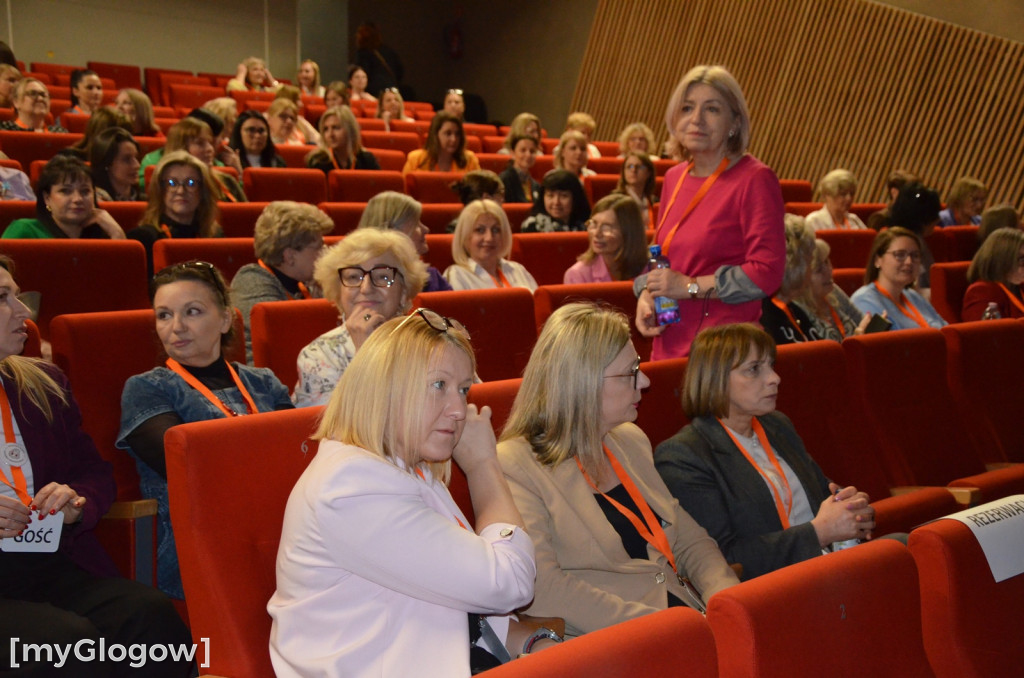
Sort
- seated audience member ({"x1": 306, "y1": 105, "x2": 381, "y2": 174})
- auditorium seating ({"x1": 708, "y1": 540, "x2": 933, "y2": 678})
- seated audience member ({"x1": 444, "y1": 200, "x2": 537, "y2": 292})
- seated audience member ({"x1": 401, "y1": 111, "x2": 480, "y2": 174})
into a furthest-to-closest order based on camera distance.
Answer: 1. seated audience member ({"x1": 401, "y1": 111, "x2": 480, "y2": 174})
2. seated audience member ({"x1": 306, "y1": 105, "x2": 381, "y2": 174})
3. seated audience member ({"x1": 444, "y1": 200, "x2": 537, "y2": 292})
4. auditorium seating ({"x1": 708, "y1": 540, "x2": 933, "y2": 678})

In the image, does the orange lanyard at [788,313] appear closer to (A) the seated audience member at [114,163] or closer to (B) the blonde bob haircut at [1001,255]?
(B) the blonde bob haircut at [1001,255]

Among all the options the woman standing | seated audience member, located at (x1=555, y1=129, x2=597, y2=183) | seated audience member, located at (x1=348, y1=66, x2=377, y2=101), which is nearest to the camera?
the woman standing

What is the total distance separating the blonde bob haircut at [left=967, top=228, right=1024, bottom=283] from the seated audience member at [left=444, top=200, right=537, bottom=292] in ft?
7.75

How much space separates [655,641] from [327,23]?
10898 mm

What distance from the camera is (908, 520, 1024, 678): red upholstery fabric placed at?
134 centimetres

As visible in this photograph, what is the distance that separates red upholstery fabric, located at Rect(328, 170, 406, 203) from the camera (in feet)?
16.9

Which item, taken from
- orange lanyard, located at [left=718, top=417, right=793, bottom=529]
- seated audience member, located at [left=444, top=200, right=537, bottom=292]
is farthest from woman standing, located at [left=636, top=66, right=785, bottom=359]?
seated audience member, located at [left=444, top=200, right=537, bottom=292]

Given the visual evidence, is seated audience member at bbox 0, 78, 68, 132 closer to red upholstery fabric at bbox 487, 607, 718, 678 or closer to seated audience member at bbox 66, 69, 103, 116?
seated audience member at bbox 66, 69, 103, 116

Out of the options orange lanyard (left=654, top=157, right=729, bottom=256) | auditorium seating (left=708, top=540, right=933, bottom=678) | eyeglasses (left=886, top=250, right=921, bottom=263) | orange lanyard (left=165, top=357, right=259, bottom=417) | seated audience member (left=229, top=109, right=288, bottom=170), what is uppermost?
orange lanyard (left=654, top=157, right=729, bottom=256)

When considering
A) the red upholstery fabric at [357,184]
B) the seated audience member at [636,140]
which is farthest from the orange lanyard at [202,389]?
the seated audience member at [636,140]

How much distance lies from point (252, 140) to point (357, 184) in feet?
2.22

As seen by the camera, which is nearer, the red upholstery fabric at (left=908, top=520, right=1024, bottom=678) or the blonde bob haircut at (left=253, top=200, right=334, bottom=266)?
the red upholstery fabric at (left=908, top=520, right=1024, bottom=678)

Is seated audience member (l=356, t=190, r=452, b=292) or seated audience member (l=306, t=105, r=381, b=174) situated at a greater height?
seated audience member (l=356, t=190, r=452, b=292)

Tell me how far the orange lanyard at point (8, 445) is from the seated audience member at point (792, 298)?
7.83ft
